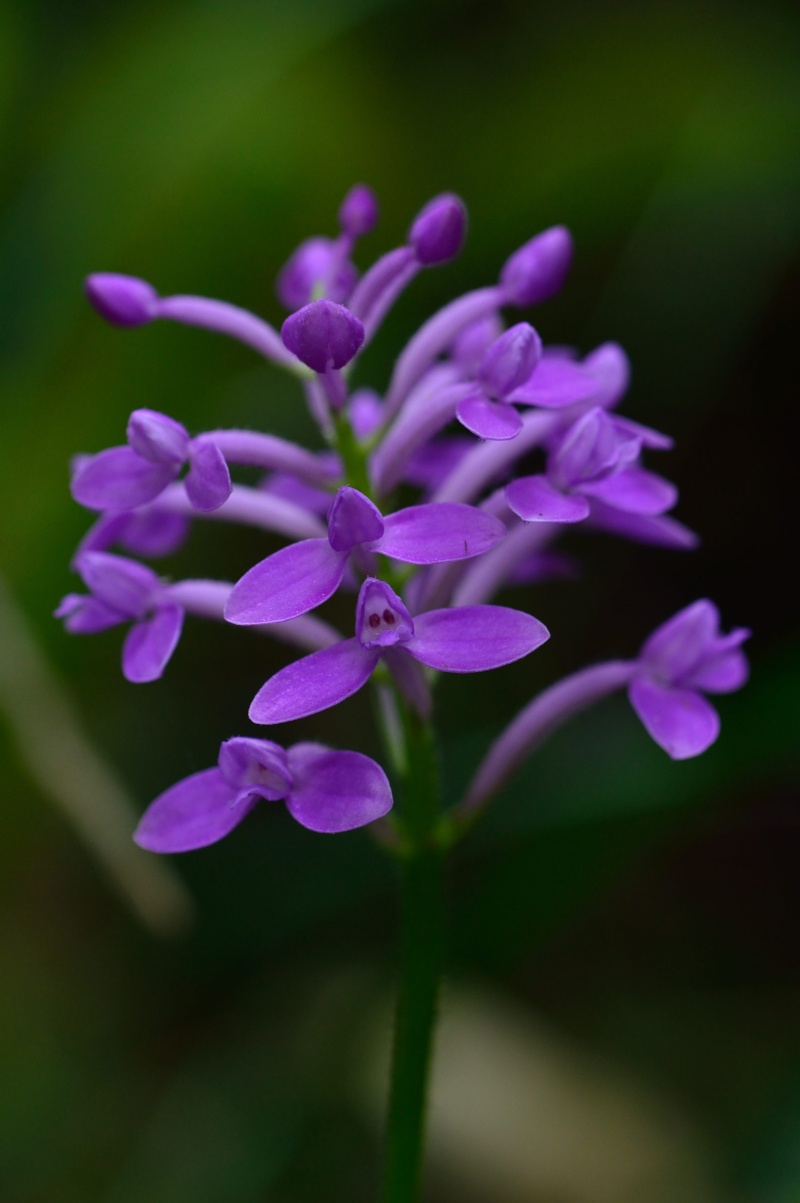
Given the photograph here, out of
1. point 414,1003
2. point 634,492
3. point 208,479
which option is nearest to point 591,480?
point 634,492

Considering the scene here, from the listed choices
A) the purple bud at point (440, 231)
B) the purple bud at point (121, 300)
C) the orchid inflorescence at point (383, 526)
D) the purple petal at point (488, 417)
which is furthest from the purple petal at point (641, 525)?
the purple bud at point (121, 300)

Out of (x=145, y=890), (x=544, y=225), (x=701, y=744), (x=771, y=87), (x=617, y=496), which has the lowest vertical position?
(x=145, y=890)

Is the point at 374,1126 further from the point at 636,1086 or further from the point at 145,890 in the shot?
the point at 145,890

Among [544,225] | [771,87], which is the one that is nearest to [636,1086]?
[544,225]

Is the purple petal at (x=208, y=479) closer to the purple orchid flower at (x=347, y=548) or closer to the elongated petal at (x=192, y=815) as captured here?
the purple orchid flower at (x=347, y=548)

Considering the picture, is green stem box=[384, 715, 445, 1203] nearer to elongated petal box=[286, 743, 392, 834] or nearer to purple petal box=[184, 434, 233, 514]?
elongated petal box=[286, 743, 392, 834]

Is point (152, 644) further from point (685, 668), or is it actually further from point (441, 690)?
point (441, 690)
